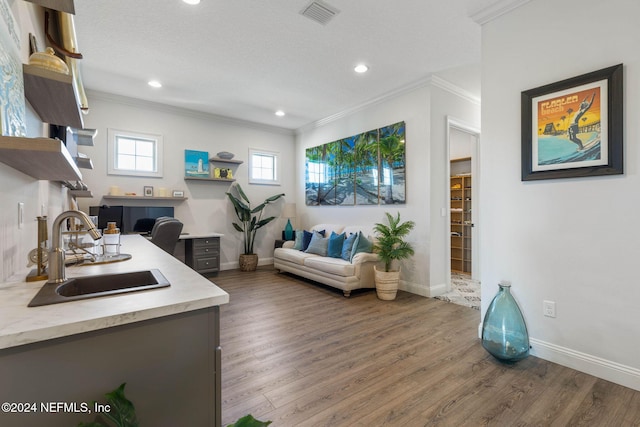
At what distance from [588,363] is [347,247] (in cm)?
273

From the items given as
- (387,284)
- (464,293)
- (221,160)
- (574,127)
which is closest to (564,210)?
(574,127)

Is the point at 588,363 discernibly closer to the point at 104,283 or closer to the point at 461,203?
the point at 104,283

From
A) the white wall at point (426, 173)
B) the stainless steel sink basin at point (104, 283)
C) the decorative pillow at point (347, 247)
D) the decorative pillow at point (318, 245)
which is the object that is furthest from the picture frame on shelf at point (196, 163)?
the stainless steel sink basin at point (104, 283)

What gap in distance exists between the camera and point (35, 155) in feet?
3.31

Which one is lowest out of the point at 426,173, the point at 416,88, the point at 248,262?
the point at 248,262

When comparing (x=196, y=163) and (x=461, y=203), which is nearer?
(x=196, y=163)

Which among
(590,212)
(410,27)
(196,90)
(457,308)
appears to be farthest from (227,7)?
(457,308)

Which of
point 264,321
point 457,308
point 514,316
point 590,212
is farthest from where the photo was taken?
point 457,308

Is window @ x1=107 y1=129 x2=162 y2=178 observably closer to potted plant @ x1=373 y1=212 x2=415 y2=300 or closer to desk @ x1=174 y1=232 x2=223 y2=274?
desk @ x1=174 y1=232 x2=223 y2=274

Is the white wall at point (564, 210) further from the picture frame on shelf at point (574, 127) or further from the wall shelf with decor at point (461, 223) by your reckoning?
the wall shelf with decor at point (461, 223)

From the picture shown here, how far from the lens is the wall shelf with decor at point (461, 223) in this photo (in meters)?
5.65

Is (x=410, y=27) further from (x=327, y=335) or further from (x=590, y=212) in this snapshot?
(x=327, y=335)

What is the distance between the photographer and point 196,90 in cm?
433

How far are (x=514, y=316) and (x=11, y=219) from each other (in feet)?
9.94
